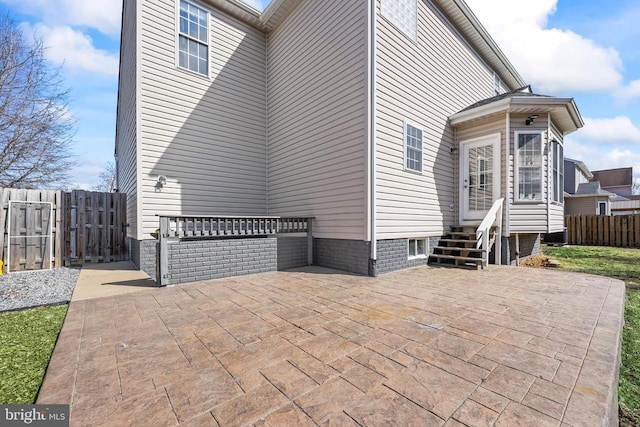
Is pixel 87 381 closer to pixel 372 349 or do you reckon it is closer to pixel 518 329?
pixel 372 349

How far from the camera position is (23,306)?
3.72m

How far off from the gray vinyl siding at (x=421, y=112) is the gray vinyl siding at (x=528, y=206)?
1.36 meters

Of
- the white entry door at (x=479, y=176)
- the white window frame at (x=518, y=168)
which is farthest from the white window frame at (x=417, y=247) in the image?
the white window frame at (x=518, y=168)

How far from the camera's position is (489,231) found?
686 centimetres

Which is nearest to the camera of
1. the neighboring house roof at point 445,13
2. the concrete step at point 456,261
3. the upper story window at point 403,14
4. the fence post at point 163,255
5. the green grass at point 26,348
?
the green grass at point 26,348

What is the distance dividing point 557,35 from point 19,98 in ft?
77.8

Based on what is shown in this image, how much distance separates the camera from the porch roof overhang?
6488 mm

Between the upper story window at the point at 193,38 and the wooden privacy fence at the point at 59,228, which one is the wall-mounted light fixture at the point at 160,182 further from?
the upper story window at the point at 193,38

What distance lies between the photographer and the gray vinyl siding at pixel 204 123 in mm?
6371

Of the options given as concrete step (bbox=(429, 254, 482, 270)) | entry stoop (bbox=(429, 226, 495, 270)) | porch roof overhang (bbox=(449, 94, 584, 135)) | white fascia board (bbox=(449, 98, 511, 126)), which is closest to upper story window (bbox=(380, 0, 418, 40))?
white fascia board (bbox=(449, 98, 511, 126))

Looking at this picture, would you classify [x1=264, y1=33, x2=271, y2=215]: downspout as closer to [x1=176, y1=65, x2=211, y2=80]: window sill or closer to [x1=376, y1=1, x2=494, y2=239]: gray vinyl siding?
[x1=176, y1=65, x2=211, y2=80]: window sill

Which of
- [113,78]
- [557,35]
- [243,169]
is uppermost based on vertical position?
[557,35]

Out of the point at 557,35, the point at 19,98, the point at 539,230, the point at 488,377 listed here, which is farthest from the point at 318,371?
the point at 557,35

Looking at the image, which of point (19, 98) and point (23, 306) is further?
point (19, 98)
